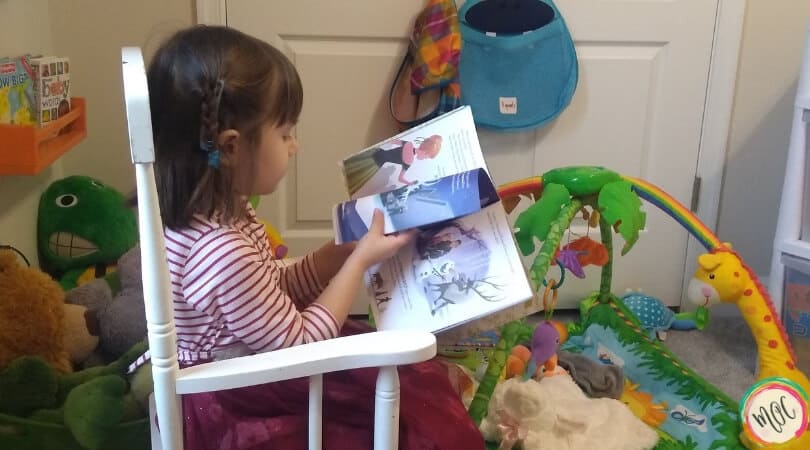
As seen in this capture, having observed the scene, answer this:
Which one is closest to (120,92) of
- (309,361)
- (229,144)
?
(229,144)

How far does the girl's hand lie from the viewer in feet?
3.04

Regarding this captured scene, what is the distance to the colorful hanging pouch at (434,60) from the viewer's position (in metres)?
1.71

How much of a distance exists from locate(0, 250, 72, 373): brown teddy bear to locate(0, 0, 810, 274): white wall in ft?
0.89

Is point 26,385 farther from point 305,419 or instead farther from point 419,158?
point 419,158

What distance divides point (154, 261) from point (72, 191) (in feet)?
3.28

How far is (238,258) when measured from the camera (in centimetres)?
86

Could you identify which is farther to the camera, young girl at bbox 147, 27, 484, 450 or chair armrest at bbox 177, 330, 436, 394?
young girl at bbox 147, 27, 484, 450

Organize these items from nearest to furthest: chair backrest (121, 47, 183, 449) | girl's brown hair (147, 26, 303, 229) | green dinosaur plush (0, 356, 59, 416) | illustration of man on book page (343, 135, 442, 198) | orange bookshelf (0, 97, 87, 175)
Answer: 1. chair backrest (121, 47, 183, 449)
2. girl's brown hair (147, 26, 303, 229)
3. illustration of man on book page (343, 135, 442, 198)
4. green dinosaur plush (0, 356, 59, 416)
5. orange bookshelf (0, 97, 87, 175)

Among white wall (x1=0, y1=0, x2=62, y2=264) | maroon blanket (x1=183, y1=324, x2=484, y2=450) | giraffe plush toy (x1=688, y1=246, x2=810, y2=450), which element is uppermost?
white wall (x1=0, y1=0, x2=62, y2=264)

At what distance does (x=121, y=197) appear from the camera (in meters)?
1.61

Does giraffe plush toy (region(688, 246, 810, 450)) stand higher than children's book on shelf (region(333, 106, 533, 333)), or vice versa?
children's book on shelf (region(333, 106, 533, 333))

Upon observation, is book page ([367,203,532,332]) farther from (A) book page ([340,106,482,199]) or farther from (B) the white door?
(B) the white door

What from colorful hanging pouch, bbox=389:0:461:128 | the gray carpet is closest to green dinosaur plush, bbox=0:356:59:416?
colorful hanging pouch, bbox=389:0:461:128

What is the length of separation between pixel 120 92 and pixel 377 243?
1109 mm
